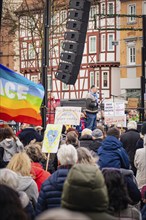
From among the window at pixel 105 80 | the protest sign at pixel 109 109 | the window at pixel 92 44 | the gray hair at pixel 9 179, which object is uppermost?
the window at pixel 92 44

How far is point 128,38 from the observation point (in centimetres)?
6272

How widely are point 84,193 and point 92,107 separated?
19.3m

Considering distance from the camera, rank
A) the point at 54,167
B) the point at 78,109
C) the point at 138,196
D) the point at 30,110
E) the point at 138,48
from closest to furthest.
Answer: the point at 138,196, the point at 30,110, the point at 54,167, the point at 78,109, the point at 138,48

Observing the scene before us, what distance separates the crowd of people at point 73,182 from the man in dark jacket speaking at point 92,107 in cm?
929

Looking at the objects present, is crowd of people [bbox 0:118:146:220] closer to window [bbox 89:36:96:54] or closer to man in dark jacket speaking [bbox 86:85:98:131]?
man in dark jacket speaking [bbox 86:85:98:131]

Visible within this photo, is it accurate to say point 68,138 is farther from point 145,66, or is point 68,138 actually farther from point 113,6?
point 113,6

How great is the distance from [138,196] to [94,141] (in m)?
4.18

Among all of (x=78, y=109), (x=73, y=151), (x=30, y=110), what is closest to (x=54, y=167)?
(x=30, y=110)

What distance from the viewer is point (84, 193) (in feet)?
15.4

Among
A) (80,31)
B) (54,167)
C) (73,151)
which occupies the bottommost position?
(54,167)

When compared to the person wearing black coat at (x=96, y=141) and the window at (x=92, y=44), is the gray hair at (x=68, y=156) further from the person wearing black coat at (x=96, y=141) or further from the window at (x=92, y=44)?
→ the window at (x=92, y=44)

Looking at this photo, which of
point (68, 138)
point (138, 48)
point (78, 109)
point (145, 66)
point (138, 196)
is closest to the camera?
point (138, 196)

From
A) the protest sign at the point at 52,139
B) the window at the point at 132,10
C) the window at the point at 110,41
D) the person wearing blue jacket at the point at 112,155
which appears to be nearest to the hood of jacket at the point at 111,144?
the person wearing blue jacket at the point at 112,155

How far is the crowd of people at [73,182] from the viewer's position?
4.66 meters
